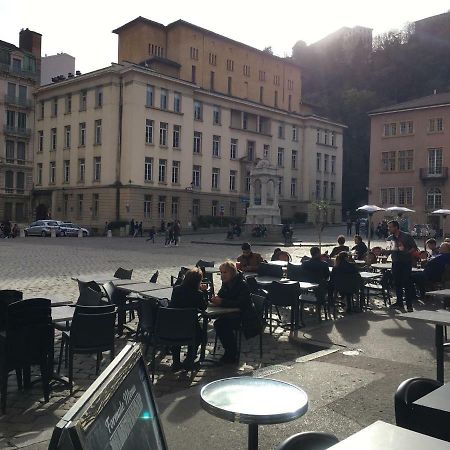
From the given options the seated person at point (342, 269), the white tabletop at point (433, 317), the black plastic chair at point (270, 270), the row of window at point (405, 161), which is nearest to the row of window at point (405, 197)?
the row of window at point (405, 161)

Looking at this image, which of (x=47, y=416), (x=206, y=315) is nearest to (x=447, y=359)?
(x=206, y=315)

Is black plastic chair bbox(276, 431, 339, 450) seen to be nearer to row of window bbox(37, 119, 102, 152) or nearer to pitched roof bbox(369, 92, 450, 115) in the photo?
row of window bbox(37, 119, 102, 152)

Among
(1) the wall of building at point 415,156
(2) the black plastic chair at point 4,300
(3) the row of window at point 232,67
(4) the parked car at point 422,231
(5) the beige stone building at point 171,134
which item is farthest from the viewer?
(3) the row of window at point 232,67

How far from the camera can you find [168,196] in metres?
55.4

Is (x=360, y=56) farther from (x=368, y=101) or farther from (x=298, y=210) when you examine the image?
(x=298, y=210)

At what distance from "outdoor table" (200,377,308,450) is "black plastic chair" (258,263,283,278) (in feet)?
26.9

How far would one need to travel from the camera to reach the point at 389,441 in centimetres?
208

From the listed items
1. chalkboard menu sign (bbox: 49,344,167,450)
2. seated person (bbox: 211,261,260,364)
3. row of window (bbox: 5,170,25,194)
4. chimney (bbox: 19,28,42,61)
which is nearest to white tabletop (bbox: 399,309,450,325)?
seated person (bbox: 211,261,260,364)

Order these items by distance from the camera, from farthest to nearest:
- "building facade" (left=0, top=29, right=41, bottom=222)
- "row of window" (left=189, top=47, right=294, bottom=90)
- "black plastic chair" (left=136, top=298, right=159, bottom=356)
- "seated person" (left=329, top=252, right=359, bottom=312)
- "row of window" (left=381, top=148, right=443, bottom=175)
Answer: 1. "row of window" (left=189, top=47, right=294, bottom=90)
2. "row of window" (left=381, top=148, right=443, bottom=175)
3. "building facade" (left=0, top=29, right=41, bottom=222)
4. "seated person" (left=329, top=252, right=359, bottom=312)
5. "black plastic chair" (left=136, top=298, right=159, bottom=356)

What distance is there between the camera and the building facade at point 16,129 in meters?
60.1

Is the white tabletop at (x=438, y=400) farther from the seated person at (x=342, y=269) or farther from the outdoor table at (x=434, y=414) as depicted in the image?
the seated person at (x=342, y=269)

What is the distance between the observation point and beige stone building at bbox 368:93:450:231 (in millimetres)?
60188

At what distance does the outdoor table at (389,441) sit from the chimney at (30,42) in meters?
69.3

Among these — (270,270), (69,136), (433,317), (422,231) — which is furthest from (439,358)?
(69,136)
